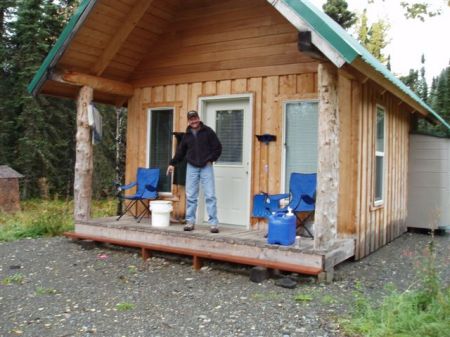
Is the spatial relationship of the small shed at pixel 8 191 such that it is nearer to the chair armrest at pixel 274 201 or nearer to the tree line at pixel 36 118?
the tree line at pixel 36 118

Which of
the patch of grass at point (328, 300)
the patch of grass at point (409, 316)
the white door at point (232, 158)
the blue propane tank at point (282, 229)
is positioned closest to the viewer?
the patch of grass at point (409, 316)

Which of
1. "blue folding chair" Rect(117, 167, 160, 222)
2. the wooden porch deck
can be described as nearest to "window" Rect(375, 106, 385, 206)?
the wooden porch deck

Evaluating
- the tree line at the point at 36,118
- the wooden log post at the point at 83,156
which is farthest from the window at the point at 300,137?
the tree line at the point at 36,118

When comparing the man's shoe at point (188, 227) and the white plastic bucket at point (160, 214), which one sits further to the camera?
the white plastic bucket at point (160, 214)

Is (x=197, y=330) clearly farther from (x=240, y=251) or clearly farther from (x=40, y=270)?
(x=40, y=270)

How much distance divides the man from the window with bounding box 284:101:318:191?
1.01 metres

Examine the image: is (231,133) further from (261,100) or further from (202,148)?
(202,148)

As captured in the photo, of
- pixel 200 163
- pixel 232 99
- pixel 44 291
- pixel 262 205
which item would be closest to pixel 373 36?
pixel 232 99

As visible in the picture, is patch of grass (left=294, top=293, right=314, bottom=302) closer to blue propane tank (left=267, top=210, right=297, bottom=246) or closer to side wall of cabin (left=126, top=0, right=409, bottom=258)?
blue propane tank (left=267, top=210, right=297, bottom=246)

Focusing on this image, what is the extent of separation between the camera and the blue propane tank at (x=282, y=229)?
5.11 meters

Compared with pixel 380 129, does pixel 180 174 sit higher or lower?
lower

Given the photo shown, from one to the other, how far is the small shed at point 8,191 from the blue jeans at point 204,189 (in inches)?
283

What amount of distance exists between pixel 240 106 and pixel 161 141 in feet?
5.37

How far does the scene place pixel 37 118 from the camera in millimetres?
13547
